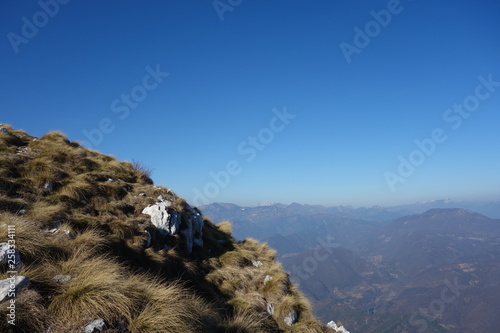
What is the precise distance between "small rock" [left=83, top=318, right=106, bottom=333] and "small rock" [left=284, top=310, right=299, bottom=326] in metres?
7.74

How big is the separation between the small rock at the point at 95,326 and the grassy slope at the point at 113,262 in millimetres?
158

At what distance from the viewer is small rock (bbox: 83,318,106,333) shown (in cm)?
415

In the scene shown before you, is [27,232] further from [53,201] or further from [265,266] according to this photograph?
[265,266]

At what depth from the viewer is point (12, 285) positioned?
4.32 metres

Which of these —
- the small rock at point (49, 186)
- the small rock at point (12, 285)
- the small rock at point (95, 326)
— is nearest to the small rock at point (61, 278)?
the small rock at point (12, 285)

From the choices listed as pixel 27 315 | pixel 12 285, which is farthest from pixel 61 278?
pixel 27 315

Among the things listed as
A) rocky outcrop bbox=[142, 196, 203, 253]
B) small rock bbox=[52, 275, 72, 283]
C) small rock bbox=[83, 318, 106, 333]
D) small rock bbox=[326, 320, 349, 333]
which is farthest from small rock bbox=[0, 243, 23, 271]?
small rock bbox=[326, 320, 349, 333]

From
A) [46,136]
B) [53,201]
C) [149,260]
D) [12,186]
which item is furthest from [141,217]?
[46,136]

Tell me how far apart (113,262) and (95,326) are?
3737 mm

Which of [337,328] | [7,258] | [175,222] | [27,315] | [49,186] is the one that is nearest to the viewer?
[27,315]

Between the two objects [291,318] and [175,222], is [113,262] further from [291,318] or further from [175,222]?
[291,318]

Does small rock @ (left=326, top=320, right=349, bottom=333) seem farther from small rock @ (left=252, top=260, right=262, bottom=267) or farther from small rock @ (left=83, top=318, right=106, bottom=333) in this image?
small rock @ (left=83, top=318, right=106, bottom=333)

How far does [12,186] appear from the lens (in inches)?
391

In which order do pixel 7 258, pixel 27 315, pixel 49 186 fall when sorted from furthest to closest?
pixel 49 186 → pixel 7 258 → pixel 27 315
